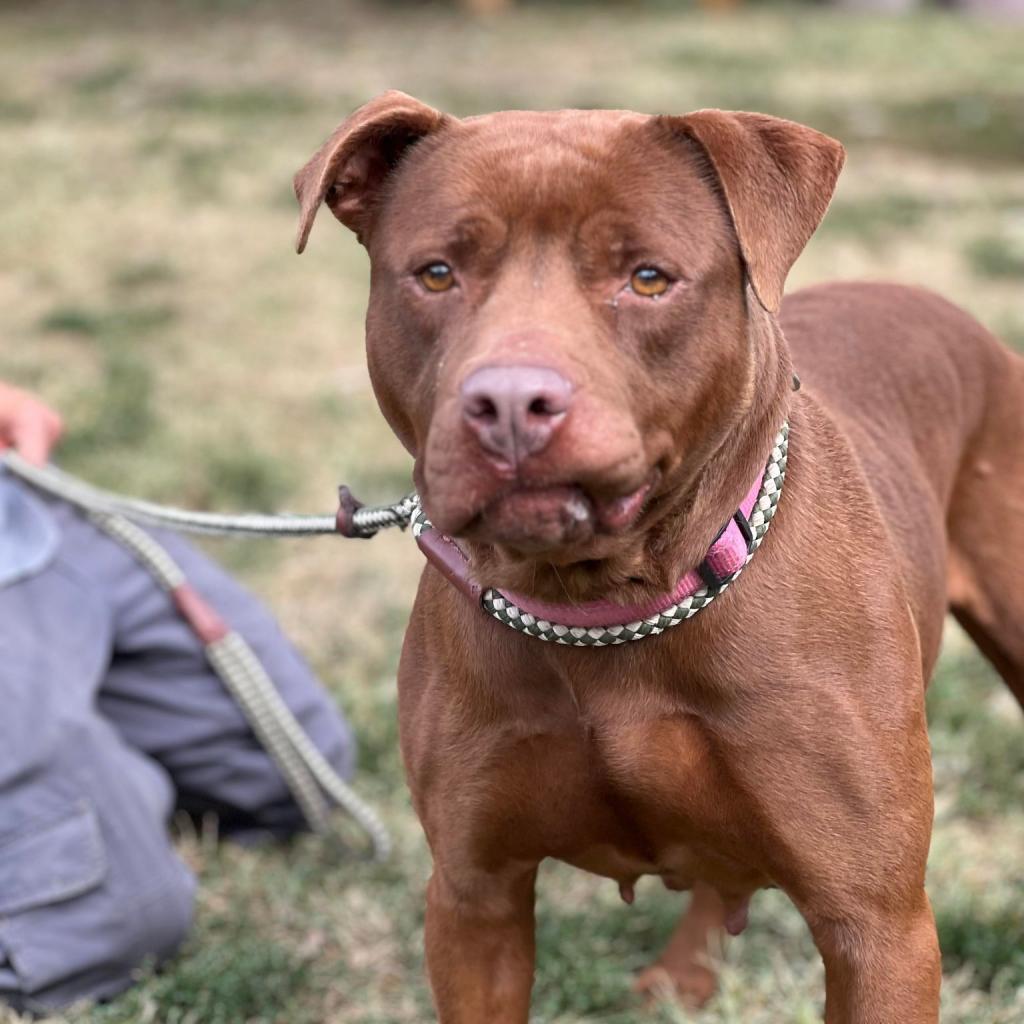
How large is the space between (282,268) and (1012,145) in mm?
5089

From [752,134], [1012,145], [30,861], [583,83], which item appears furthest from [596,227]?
[583,83]

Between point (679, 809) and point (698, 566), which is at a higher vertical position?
point (698, 566)

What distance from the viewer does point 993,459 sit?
140 inches

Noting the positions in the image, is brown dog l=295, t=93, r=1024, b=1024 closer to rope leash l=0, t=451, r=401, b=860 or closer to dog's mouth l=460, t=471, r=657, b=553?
dog's mouth l=460, t=471, r=657, b=553

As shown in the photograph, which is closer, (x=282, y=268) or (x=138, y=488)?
(x=138, y=488)

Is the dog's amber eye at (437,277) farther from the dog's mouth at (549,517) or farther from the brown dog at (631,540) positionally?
the dog's mouth at (549,517)

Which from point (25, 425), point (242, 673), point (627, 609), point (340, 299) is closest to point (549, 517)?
point (627, 609)

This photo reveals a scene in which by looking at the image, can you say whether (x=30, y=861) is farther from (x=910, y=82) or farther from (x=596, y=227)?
(x=910, y=82)

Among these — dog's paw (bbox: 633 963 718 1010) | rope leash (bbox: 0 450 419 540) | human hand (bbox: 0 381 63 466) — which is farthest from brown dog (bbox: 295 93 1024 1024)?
human hand (bbox: 0 381 63 466)

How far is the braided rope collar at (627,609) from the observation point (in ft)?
8.16

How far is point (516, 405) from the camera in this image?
6.59ft

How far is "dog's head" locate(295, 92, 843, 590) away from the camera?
81.5 inches

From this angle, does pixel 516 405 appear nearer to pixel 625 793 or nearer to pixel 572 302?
pixel 572 302

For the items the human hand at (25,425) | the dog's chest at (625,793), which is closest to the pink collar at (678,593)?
the dog's chest at (625,793)
